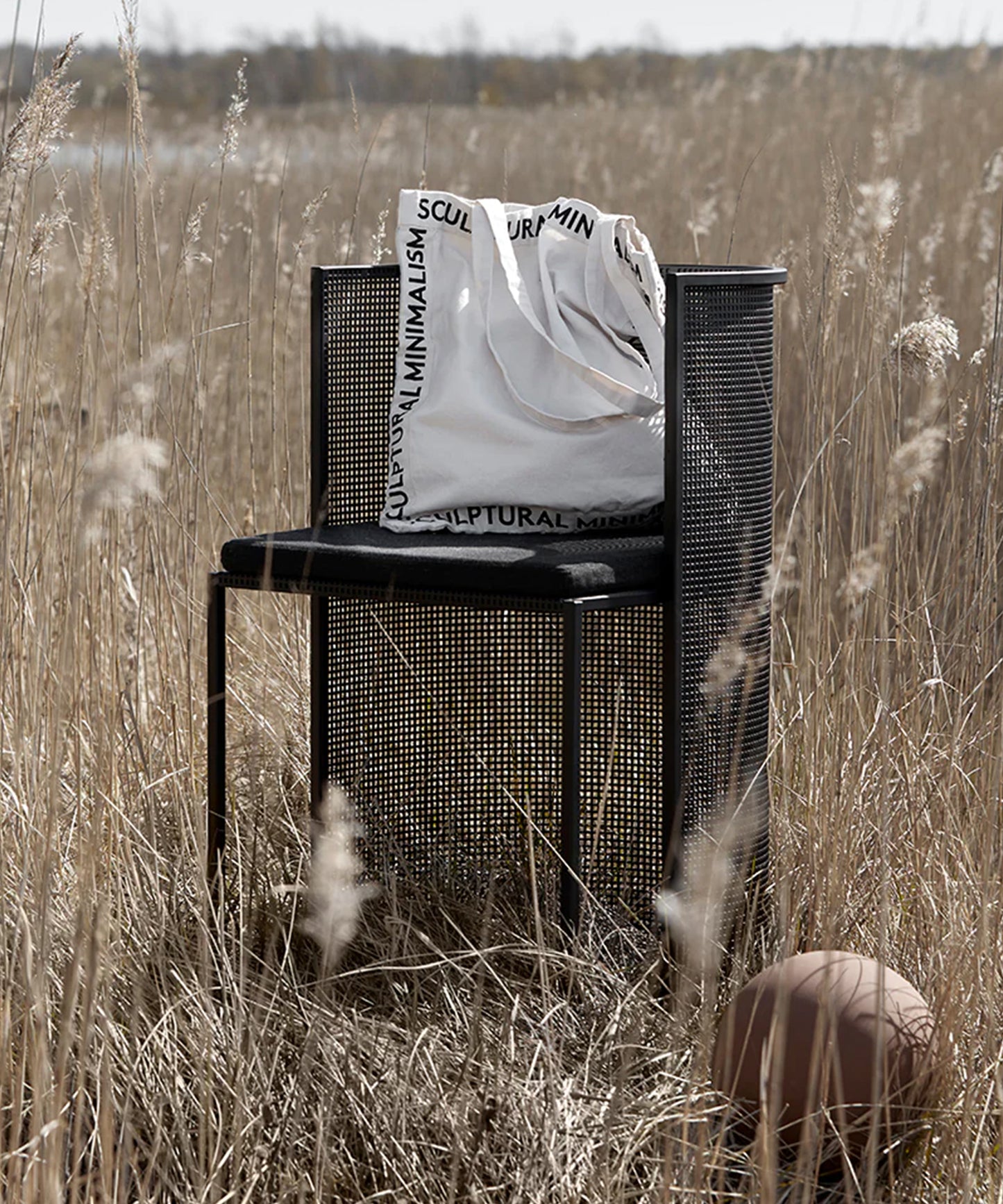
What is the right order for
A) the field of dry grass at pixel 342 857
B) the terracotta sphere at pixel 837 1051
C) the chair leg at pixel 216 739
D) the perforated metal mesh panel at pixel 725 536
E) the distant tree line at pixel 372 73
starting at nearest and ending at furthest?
the field of dry grass at pixel 342 857
the terracotta sphere at pixel 837 1051
the perforated metal mesh panel at pixel 725 536
the chair leg at pixel 216 739
the distant tree line at pixel 372 73

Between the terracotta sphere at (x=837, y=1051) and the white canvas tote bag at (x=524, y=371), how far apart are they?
0.66 metres

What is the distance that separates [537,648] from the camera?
83.0 inches

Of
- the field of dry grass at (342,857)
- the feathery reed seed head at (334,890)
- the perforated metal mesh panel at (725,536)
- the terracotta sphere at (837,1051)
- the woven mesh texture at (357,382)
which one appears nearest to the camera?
the feathery reed seed head at (334,890)

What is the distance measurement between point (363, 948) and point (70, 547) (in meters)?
0.65

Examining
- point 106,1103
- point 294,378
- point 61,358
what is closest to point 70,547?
point 294,378

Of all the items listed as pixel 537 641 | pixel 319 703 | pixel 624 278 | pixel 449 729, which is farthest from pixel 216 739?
pixel 624 278

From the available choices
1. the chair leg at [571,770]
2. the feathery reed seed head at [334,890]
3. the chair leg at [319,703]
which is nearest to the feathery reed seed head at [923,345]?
the chair leg at [571,770]

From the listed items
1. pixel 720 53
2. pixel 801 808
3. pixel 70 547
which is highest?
pixel 720 53

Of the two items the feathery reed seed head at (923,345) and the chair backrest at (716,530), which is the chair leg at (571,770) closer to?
the chair backrest at (716,530)

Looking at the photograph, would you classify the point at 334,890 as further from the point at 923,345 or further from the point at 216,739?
the point at 923,345

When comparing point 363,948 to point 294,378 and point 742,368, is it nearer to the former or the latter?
point 742,368

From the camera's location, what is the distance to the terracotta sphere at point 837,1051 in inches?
58.0

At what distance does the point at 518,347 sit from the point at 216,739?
24.4 inches

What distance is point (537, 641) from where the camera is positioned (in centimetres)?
211
